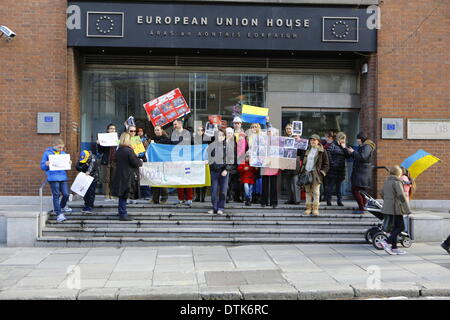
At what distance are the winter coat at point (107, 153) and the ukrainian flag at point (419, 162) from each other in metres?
6.77

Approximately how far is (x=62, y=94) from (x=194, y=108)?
3503mm

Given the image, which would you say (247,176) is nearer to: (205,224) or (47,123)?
(205,224)

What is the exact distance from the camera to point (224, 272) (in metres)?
7.32

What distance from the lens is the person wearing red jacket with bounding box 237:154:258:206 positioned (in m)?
10.8

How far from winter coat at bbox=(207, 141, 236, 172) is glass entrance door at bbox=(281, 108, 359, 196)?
9.84ft

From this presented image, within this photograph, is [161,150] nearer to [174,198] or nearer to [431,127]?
[174,198]

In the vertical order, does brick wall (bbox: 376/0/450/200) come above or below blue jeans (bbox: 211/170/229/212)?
above

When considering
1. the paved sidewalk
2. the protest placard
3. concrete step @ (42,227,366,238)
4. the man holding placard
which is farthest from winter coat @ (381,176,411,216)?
the man holding placard

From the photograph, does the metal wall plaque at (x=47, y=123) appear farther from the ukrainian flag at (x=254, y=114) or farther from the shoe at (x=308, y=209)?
the shoe at (x=308, y=209)

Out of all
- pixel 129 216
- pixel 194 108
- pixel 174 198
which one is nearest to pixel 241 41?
pixel 194 108

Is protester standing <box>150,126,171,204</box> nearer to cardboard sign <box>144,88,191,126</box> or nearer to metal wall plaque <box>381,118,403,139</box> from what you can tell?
cardboard sign <box>144,88,191,126</box>

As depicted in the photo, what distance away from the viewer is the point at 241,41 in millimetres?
12047

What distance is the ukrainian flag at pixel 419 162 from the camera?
10172 mm

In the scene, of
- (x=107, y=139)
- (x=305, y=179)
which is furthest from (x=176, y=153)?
(x=305, y=179)
